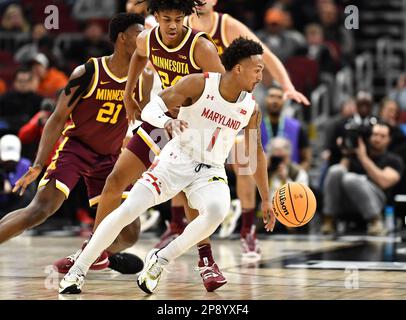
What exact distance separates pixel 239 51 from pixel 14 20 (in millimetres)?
10968

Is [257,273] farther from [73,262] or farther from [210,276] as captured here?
[73,262]

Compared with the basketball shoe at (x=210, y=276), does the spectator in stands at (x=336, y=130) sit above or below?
above

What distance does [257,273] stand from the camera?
7.31 m

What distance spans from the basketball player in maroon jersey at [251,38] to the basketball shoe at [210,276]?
1761 millimetres

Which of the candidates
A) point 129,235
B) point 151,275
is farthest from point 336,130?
point 151,275

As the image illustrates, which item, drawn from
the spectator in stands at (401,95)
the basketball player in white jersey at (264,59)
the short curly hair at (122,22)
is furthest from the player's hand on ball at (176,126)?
the spectator in stands at (401,95)

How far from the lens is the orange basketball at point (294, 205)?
21.2ft

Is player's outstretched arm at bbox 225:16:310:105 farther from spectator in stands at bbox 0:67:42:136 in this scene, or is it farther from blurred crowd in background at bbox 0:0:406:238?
spectator in stands at bbox 0:67:42:136

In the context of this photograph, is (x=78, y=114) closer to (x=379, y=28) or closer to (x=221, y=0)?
(x=221, y=0)

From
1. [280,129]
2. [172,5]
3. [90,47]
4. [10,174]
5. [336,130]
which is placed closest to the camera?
[172,5]

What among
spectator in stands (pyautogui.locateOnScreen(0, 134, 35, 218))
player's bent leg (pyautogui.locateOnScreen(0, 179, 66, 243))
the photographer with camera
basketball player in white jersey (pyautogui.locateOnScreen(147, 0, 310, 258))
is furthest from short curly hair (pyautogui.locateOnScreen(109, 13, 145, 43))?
the photographer with camera

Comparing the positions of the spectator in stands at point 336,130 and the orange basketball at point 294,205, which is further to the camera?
the spectator in stands at point 336,130

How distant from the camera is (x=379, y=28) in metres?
17.2

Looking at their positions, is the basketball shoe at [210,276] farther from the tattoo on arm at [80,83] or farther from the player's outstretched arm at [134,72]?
the tattoo on arm at [80,83]
